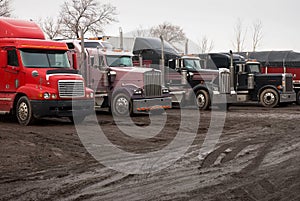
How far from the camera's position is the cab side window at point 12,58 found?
601 inches

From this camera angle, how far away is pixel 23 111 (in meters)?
14.9

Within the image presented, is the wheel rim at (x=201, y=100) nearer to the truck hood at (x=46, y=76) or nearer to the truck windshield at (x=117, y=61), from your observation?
the truck windshield at (x=117, y=61)

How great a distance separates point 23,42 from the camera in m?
15.4

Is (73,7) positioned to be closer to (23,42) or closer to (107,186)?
(23,42)

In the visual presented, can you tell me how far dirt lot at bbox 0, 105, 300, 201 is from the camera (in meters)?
6.54

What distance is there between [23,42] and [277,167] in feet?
32.6

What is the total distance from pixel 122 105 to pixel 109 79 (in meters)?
1.33

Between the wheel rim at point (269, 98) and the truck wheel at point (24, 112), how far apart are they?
45.3ft

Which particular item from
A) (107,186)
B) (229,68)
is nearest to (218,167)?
(107,186)

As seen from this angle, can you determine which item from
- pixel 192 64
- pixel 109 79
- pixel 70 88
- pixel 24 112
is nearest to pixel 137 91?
pixel 109 79

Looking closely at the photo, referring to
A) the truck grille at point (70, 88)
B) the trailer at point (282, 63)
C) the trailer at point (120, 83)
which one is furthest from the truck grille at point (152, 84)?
the trailer at point (282, 63)

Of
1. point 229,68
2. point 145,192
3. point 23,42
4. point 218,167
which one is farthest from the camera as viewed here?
point 229,68

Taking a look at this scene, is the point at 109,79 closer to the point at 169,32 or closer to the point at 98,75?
the point at 98,75

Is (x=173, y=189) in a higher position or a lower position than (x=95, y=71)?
lower
